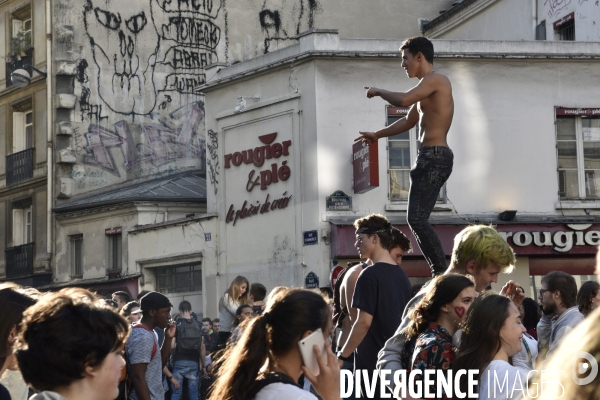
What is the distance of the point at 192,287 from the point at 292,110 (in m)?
5.84

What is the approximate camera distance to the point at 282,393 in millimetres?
4398

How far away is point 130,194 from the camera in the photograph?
3219 centimetres

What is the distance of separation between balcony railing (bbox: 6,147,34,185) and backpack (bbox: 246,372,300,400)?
32510 millimetres

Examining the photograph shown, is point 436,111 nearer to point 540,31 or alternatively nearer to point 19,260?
point 540,31

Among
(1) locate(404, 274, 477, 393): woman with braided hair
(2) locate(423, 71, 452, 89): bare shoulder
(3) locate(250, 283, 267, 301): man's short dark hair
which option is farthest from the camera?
(3) locate(250, 283, 267, 301): man's short dark hair

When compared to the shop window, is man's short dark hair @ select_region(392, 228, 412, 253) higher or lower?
lower

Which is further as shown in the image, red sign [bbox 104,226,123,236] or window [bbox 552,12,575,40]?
red sign [bbox 104,226,123,236]

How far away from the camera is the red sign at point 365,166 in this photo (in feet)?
79.0

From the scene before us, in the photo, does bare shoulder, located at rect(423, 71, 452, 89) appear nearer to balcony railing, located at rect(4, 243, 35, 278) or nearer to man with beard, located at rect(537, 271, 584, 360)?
man with beard, located at rect(537, 271, 584, 360)

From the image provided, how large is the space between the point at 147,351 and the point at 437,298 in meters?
3.69

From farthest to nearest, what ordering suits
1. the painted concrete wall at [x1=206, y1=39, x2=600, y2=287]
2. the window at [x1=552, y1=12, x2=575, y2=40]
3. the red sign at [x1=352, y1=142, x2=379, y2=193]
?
the window at [x1=552, y1=12, x2=575, y2=40], the painted concrete wall at [x1=206, y1=39, x2=600, y2=287], the red sign at [x1=352, y1=142, x2=379, y2=193]

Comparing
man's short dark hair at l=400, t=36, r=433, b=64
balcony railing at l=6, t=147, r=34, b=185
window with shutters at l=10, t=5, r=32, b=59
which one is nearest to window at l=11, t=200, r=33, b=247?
balcony railing at l=6, t=147, r=34, b=185

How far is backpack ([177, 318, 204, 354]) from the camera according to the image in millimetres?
16438

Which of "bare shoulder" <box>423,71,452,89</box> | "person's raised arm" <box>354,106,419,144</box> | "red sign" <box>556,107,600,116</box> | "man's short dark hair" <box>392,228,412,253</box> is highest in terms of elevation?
"red sign" <box>556,107,600,116</box>
